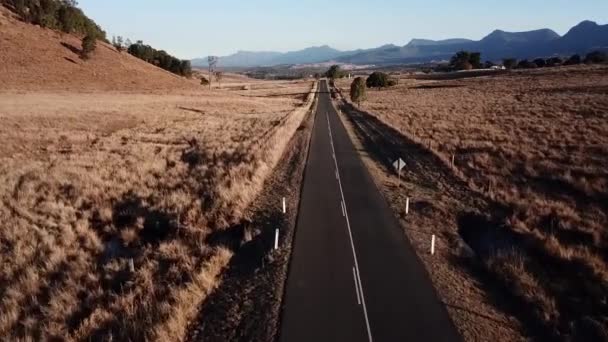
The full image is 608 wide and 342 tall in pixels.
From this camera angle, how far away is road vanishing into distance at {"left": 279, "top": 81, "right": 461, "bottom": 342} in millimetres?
10672

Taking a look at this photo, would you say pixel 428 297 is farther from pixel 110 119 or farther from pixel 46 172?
pixel 110 119

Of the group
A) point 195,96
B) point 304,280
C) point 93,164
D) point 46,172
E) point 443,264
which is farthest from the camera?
point 195,96

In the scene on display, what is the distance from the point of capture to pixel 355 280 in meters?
13.1

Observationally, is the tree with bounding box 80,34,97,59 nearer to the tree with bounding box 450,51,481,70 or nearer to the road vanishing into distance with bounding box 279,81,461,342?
the road vanishing into distance with bounding box 279,81,461,342

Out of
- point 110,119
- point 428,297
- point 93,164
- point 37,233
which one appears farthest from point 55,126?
point 428,297

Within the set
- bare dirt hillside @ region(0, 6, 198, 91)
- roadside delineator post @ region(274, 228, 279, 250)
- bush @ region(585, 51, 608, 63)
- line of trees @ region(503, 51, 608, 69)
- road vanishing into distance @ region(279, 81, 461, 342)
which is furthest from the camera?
line of trees @ region(503, 51, 608, 69)

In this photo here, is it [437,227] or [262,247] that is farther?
[437,227]

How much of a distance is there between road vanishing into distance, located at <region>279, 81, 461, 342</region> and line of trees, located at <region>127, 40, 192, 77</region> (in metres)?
121

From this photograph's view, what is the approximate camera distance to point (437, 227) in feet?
59.6

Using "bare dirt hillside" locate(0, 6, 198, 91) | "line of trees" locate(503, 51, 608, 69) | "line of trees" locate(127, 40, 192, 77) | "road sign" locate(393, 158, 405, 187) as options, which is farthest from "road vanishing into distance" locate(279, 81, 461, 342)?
"line of trees" locate(503, 51, 608, 69)

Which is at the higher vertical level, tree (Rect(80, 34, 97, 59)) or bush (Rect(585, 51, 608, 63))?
tree (Rect(80, 34, 97, 59))

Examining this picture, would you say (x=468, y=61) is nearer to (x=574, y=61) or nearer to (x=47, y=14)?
(x=574, y=61)

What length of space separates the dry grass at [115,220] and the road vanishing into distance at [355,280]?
2533 millimetres

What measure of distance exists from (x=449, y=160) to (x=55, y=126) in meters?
32.6
